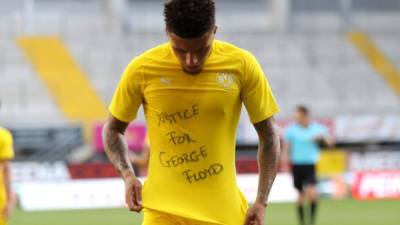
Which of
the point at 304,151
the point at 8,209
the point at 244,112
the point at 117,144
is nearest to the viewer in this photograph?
the point at 117,144

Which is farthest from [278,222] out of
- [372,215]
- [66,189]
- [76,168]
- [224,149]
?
[224,149]

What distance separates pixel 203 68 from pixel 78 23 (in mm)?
33188

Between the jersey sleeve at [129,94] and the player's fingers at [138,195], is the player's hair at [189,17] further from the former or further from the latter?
the player's fingers at [138,195]

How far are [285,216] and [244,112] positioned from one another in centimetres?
1144

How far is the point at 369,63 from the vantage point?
3753cm

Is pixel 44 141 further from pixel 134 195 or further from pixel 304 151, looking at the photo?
pixel 134 195

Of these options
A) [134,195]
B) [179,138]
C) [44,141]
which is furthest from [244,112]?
[134,195]

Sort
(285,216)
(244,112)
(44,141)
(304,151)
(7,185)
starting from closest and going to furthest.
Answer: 1. (7,185)
2. (304,151)
3. (285,216)
4. (44,141)
5. (244,112)

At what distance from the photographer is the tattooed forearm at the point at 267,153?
5844mm

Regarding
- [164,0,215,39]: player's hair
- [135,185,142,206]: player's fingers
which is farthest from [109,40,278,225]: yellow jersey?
[164,0,215,39]: player's hair

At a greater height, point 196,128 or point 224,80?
point 224,80

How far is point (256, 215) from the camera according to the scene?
5.72 meters

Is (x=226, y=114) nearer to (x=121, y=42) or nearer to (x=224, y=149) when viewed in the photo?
(x=224, y=149)

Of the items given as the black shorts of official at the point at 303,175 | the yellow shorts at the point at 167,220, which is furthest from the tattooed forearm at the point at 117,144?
the black shorts of official at the point at 303,175
